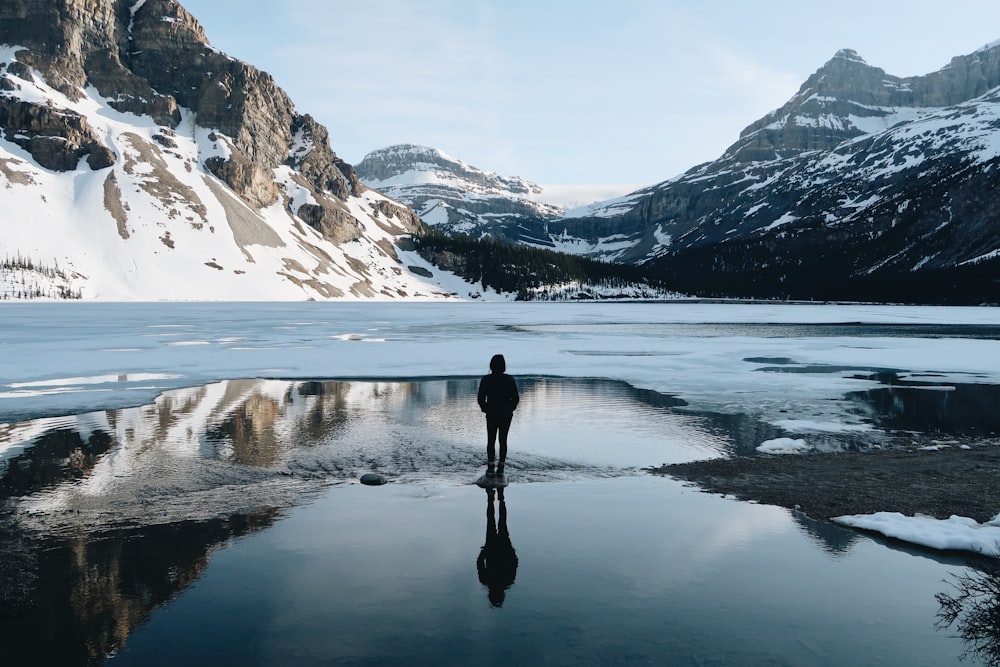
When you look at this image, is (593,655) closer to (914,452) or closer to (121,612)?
(121,612)

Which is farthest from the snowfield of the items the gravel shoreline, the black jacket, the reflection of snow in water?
the black jacket

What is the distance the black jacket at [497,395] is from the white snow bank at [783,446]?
664cm

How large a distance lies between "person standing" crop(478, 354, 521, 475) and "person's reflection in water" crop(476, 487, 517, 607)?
2.70 meters

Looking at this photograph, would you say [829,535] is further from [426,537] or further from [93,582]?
[93,582]

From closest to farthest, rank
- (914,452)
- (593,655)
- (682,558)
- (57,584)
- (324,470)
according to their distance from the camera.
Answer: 1. (593,655)
2. (57,584)
3. (682,558)
4. (324,470)
5. (914,452)

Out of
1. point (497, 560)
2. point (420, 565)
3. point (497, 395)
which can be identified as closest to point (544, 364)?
point (497, 395)

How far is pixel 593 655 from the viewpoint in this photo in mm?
7113

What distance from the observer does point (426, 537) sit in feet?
35.2

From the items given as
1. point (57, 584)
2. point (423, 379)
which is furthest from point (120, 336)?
point (57, 584)

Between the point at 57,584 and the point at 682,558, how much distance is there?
8039 mm

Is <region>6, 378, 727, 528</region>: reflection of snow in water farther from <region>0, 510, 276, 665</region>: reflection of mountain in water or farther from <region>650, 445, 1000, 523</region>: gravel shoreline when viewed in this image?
<region>650, 445, 1000, 523</region>: gravel shoreline

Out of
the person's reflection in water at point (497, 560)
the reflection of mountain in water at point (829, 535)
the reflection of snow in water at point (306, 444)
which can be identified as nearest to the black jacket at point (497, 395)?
the reflection of snow in water at point (306, 444)

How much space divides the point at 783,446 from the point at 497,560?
10.7 m

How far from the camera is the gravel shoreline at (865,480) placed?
12.3 metres
